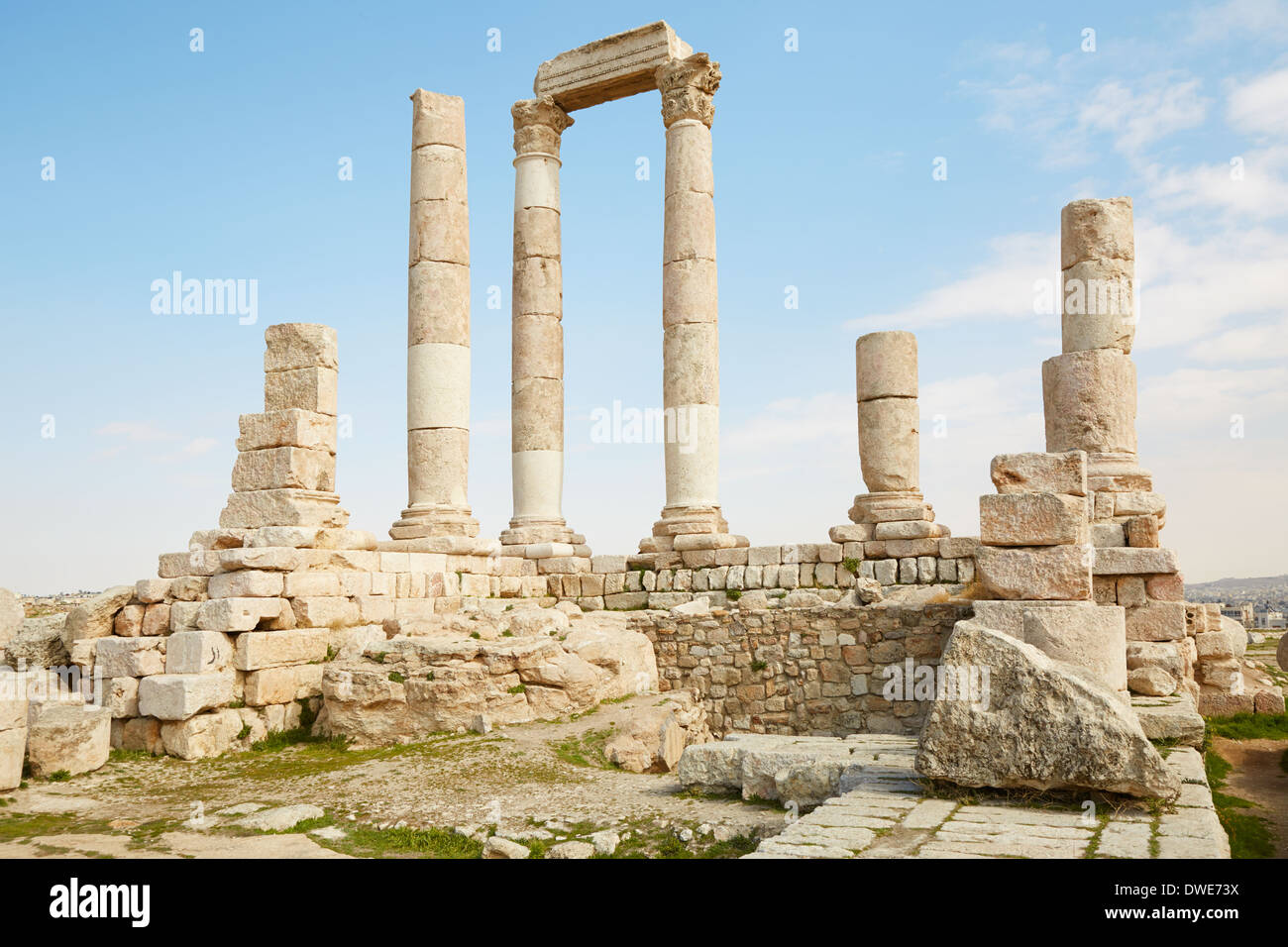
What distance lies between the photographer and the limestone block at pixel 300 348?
1408cm

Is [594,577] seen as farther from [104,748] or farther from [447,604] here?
[104,748]

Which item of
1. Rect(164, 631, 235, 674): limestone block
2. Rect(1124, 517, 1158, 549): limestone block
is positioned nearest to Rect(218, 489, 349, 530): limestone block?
Rect(164, 631, 235, 674): limestone block

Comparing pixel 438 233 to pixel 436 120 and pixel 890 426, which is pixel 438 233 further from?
pixel 890 426

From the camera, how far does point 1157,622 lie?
12.1 meters

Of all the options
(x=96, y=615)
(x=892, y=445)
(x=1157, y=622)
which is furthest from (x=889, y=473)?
(x=96, y=615)

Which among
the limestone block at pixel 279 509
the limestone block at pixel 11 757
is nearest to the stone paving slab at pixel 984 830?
the limestone block at pixel 11 757

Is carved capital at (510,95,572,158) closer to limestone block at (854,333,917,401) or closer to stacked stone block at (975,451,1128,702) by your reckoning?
limestone block at (854,333,917,401)

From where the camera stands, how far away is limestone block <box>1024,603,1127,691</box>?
987cm

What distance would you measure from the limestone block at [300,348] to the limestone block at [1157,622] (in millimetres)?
10398

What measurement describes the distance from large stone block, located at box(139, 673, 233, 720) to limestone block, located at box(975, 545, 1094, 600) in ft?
27.0

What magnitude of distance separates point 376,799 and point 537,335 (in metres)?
11.5

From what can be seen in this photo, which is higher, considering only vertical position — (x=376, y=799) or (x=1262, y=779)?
(x=376, y=799)
